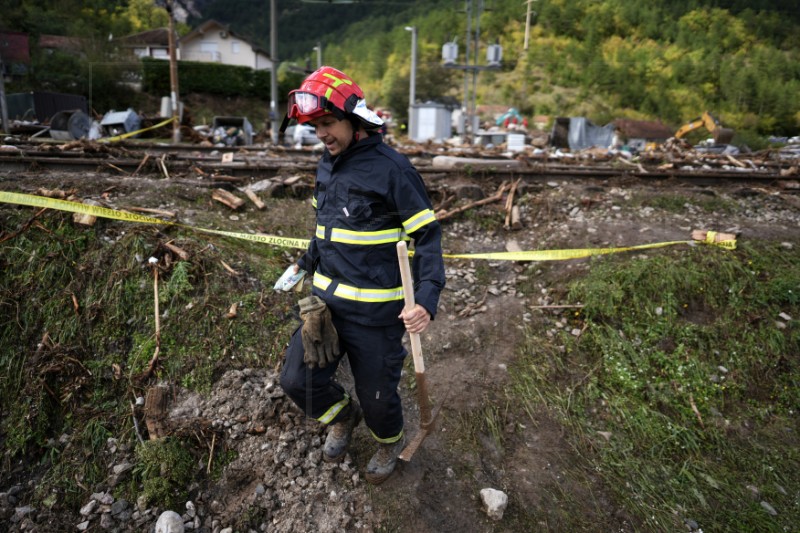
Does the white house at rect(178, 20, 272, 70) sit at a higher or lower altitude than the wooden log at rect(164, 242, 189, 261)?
higher

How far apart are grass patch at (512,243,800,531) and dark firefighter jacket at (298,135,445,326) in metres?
1.86

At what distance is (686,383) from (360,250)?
10.6ft

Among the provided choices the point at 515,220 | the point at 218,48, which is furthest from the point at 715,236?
the point at 218,48

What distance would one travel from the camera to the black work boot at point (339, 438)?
308 cm

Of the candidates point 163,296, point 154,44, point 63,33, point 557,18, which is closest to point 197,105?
point 63,33

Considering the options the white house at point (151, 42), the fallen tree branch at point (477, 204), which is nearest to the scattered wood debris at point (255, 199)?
the fallen tree branch at point (477, 204)

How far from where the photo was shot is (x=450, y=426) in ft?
11.7

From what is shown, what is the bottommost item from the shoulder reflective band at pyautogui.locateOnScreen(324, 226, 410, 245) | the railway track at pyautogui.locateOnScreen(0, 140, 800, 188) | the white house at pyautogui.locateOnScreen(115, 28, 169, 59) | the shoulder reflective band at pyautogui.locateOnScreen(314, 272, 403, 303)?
the shoulder reflective band at pyautogui.locateOnScreen(314, 272, 403, 303)

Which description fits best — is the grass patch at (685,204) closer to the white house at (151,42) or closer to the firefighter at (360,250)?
the firefighter at (360,250)

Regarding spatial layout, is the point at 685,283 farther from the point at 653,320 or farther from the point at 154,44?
the point at 154,44

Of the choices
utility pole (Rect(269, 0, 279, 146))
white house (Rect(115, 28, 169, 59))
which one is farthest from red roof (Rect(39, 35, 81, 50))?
utility pole (Rect(269, 0, 279, 146))

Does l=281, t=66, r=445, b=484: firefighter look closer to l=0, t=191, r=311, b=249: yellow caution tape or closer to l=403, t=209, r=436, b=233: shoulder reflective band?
l=403, t=209, r=436, b=233: shoulder reflective band

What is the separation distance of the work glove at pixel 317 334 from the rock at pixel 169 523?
1242mm

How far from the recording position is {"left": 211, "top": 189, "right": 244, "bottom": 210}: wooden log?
5.65 m
